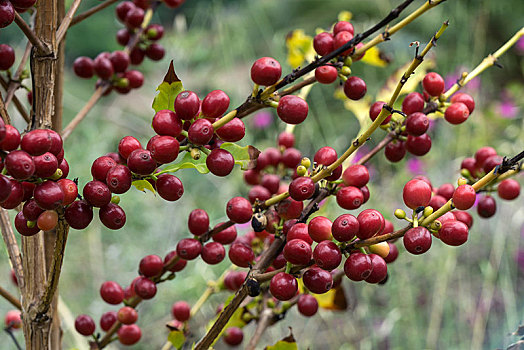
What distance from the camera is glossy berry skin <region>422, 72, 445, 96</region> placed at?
456 millimetres

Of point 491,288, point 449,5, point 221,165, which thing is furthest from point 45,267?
point 449,5

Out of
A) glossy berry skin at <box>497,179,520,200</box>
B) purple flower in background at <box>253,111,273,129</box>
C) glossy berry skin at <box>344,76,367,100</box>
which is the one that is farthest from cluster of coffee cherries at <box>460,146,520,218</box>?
purple flower in background at <box>253,111,273,129</box>

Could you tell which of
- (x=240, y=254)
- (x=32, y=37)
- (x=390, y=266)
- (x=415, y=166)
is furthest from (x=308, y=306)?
(x=415, y=166)

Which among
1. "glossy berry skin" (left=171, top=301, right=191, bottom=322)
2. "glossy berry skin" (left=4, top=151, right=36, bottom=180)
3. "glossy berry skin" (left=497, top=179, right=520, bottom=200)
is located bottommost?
"glossy berry skin" (left=171, top=301, right=191, bottom=322)

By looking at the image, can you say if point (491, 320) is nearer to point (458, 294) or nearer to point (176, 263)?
point (458, 294)

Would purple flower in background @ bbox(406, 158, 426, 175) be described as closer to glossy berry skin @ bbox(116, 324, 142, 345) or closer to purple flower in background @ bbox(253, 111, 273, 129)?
purple flower in background @ bbox(253, 111, 273, 129)

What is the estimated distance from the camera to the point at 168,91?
36 cm

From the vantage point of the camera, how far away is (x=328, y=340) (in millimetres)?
1383

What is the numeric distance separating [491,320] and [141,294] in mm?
1100

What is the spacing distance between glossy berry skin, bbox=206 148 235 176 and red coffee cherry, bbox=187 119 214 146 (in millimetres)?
15

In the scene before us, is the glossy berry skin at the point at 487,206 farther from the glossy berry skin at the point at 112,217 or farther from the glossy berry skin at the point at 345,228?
the glossy berry skin at the point at 112,217

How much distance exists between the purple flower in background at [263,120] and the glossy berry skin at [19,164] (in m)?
1.81

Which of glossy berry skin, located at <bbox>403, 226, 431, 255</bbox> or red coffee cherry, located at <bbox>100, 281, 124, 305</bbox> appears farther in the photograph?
red coffee cherry, located at <bbox>100, 281, 124, 305</bbox>

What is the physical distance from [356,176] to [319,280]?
9 cm
